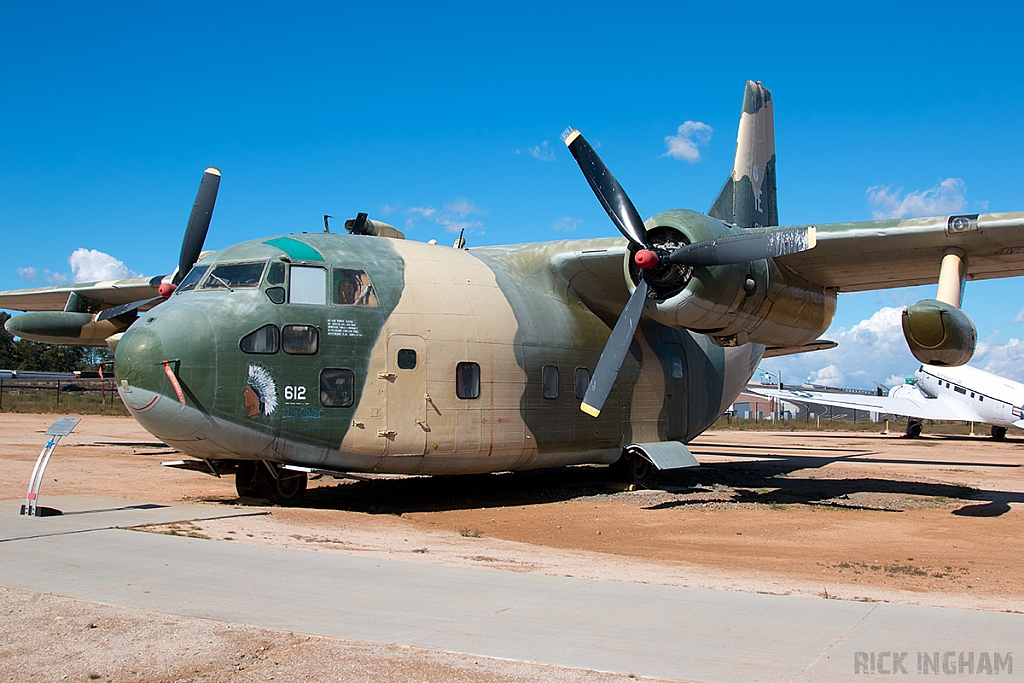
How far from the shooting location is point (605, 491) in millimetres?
15305

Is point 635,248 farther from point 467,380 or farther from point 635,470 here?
point 635,470

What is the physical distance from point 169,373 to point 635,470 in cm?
867

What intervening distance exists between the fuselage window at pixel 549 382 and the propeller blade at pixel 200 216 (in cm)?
713

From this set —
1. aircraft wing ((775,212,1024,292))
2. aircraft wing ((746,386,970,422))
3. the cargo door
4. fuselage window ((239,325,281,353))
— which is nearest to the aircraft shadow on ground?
the cargo door

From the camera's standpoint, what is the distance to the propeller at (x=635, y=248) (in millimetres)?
12180

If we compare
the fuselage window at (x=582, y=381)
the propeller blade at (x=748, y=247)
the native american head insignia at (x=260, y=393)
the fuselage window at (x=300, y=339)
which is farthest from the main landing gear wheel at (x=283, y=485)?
the propeller blade at (x=748, y=247)

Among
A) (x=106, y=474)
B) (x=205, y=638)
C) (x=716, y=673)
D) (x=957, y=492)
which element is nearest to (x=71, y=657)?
(x=205, y=638)

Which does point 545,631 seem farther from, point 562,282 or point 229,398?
point 562,282

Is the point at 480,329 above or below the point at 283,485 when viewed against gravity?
above

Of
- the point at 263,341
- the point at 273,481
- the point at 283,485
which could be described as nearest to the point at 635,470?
the point at 283,485

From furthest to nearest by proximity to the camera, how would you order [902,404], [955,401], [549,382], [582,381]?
[902,404], [955,401], [582,381], [549,382]

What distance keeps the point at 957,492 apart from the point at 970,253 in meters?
5.28

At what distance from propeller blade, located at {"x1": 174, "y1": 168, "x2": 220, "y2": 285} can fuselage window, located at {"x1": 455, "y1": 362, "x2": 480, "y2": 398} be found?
254 inches

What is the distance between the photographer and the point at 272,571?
711 cm
